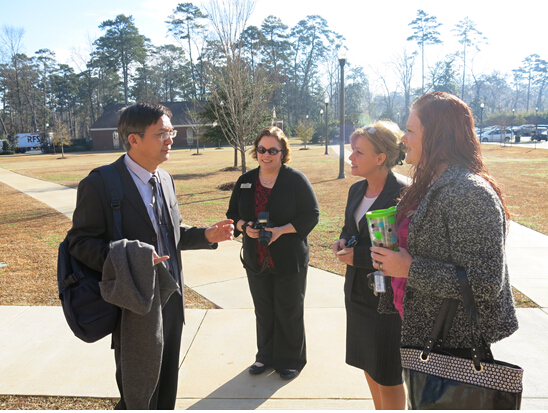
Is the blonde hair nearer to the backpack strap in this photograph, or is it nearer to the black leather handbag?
the black leather handbag

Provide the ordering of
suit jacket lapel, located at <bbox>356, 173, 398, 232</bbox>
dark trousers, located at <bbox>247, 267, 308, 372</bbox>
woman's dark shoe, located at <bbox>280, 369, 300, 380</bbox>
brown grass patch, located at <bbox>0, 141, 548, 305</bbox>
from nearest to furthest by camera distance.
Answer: suit jacket lapel, located at <bbox>356, 173, 398, 232</bbox>, woman's dark shoe, located at <bbox>280, 369, 300, 380</bbox>, dark trousers, located at <bbox>247, 267, 308, 372</bbox>, brown grass patch, located at <bbox>0, 141, 548, 305</bbox>

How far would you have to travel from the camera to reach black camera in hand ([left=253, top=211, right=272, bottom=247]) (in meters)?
3.17

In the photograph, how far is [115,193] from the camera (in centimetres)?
228

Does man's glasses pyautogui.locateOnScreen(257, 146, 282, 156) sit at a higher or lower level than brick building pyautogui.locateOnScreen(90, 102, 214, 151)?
lower

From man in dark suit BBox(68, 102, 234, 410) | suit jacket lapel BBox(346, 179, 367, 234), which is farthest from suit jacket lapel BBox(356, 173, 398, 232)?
man in dark suit BBox(68, 102, 234, 410)

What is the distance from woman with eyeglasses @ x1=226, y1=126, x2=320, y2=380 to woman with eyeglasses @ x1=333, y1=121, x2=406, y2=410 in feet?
2.00

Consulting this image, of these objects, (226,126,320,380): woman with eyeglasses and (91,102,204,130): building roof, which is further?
(91,102,204,130): building roof

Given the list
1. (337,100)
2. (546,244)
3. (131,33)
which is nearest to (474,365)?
(546,244)

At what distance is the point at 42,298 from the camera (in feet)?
17.2

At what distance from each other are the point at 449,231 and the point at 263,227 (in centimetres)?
176

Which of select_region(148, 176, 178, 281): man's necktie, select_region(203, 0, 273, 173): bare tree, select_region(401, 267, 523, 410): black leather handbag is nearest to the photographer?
select_region(401, 267, 523, 410): black leather handbag

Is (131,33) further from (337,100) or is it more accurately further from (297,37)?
(337,100)

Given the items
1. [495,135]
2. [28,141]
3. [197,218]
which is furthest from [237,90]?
[28,141]

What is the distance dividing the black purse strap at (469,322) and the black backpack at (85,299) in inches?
58.9
